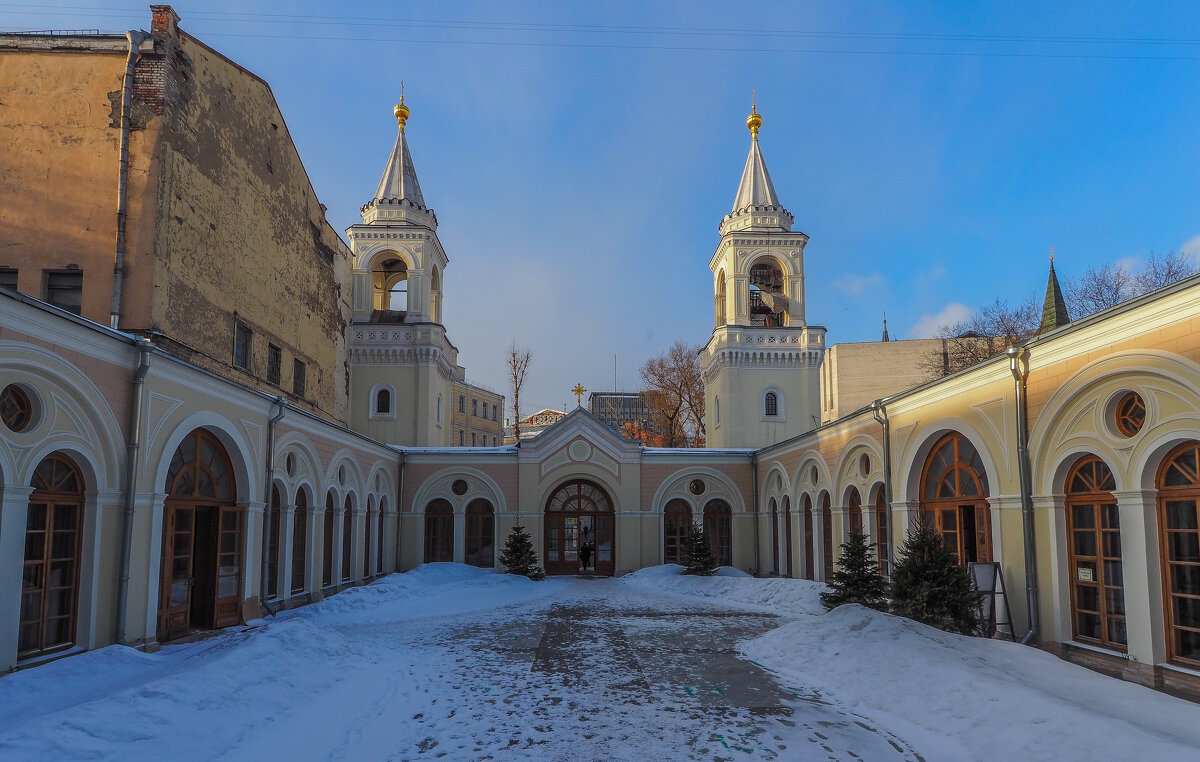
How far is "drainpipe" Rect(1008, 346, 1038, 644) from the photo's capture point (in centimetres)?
1134

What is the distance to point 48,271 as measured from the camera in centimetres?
1572

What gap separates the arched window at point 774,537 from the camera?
24.2 metres

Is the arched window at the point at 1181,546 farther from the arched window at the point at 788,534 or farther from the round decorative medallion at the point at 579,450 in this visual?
the round decorative medallion at the point at 579,450

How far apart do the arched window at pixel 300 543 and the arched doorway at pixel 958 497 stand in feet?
42.6

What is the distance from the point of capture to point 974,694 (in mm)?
7969

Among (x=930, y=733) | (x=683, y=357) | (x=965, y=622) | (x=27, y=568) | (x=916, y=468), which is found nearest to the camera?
(x=930, y=733)

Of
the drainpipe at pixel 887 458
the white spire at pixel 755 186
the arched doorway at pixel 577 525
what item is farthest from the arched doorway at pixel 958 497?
the white spire at pixel 755 186

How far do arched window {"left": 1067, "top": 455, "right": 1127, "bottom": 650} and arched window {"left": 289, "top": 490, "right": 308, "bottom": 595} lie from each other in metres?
14.6

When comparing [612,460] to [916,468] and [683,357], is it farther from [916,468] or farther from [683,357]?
[683,357]

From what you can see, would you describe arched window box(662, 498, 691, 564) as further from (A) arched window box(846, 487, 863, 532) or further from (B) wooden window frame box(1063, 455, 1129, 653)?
(B) wooden window frame box(1063, 455, 1129, 653)

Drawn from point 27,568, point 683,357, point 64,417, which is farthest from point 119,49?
point 683,357

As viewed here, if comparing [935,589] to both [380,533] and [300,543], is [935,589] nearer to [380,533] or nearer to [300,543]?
[300,543]

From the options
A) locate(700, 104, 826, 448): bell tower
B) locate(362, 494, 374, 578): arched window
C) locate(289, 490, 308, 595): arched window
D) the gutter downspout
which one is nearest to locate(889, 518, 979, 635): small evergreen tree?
locate(289, 490, 308, 595): arched window

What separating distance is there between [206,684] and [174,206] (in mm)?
11840
